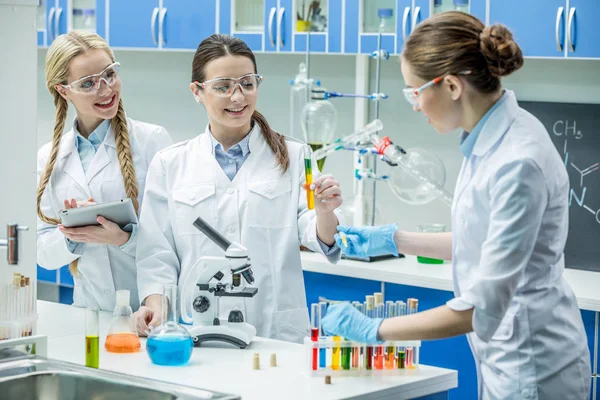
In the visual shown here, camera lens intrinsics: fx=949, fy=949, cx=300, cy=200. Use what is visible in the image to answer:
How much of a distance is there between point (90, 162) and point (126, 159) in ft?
0.44

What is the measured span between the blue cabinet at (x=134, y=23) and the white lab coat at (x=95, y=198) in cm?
164

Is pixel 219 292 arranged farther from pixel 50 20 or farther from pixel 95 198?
pixel 50 20

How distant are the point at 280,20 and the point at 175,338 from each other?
2.30 meters

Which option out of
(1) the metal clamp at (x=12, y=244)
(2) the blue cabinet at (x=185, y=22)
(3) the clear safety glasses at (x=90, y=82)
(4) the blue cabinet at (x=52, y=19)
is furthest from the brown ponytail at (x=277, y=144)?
(4) the blue cabinet at (x=52, y=19)

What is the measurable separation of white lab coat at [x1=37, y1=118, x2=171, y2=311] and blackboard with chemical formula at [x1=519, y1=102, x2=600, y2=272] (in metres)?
1.80

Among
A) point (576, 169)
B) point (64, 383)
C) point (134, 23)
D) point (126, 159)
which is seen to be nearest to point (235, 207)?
point (126, 159)

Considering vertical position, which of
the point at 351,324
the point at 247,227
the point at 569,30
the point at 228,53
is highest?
the point at 569,30

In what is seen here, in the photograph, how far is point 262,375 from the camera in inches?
84.9

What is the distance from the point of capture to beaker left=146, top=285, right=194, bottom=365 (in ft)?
7.27

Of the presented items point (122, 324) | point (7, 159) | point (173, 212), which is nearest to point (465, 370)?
point (173, 212)

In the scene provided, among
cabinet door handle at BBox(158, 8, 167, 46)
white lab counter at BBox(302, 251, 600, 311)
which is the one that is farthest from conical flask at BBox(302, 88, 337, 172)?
cabinet door handle at BBox(158, 8, 167, 46)

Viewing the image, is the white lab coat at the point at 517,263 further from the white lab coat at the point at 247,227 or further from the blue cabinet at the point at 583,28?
the blue cabinet at the point at 583,28

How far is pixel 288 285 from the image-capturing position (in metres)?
2.76

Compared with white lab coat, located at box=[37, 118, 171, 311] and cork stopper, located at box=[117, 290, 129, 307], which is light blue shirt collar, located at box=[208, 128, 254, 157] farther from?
cork stopper, located at box=[117, 290, 129, 307]
